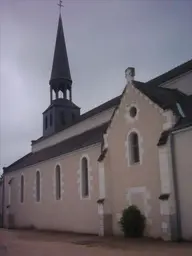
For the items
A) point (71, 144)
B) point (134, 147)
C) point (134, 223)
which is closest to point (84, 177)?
point (71, 144)

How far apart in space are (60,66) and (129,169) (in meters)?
22.6

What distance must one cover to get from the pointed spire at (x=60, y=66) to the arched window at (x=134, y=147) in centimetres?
1987

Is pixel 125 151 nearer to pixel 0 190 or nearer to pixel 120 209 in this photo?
pixel 120 209

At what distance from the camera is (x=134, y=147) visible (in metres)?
18.7

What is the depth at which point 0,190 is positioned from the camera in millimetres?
39750

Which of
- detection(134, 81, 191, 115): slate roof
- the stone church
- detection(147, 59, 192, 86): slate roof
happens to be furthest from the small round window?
detection(147, 59, 192, 86): slate roof

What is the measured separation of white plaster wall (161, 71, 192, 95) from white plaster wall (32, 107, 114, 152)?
20.8 ft

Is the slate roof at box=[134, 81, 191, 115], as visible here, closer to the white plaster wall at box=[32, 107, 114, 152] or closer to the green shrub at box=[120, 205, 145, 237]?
the green shrub at box=[120, 205, 145, 237]

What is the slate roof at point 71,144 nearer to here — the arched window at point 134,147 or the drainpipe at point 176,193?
the arched window at point 134,147

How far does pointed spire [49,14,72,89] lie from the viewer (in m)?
37.4

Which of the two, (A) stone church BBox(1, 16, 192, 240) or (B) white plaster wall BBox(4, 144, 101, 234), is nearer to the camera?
(A) stone church BBox(1, 16, 192, 240)

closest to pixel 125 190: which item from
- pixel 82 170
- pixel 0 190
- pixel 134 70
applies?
pixel 82 170

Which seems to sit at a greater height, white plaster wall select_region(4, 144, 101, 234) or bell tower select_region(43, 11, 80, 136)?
bell tower select_region(43, 11, 80, 136)

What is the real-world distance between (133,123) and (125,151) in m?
1.62
